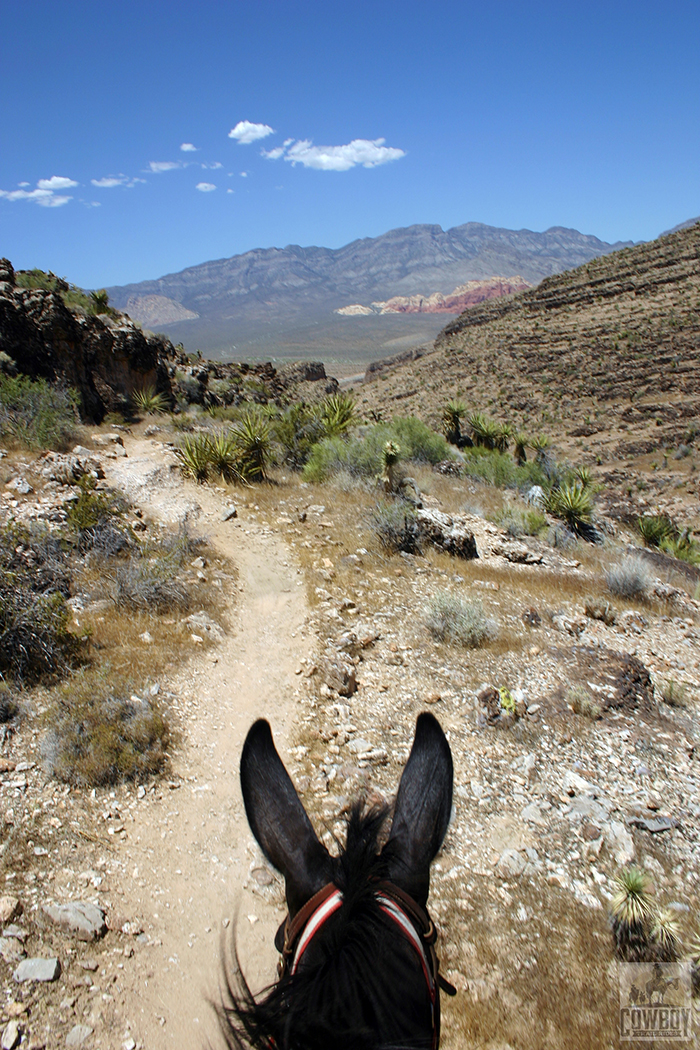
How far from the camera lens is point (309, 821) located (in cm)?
169

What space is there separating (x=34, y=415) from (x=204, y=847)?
8.55 m

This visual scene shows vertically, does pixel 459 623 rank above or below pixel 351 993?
below

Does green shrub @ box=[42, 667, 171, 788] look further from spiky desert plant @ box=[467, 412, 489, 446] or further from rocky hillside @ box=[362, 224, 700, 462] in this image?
rocky hillside @ box=[362, 224, 700, 462]

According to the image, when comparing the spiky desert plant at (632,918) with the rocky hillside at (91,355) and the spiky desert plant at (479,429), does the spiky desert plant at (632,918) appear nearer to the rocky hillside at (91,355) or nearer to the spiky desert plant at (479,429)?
the rocky hillside at (91,355)

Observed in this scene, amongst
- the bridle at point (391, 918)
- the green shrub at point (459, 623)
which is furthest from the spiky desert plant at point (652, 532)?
the bridle at point (391, 918)

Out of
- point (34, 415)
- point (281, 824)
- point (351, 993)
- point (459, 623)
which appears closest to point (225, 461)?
point (34, 415)

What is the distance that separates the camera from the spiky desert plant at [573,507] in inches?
426

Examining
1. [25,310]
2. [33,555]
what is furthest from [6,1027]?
[25,310]

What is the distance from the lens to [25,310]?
36.0 ft

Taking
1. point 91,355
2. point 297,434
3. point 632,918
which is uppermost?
point 91,355

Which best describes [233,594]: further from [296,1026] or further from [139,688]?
[296,1026]

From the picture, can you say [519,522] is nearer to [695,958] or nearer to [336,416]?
[336,416]

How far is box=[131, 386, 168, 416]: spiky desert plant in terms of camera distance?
13555 millimetres

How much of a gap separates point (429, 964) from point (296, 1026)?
518 millimetres
